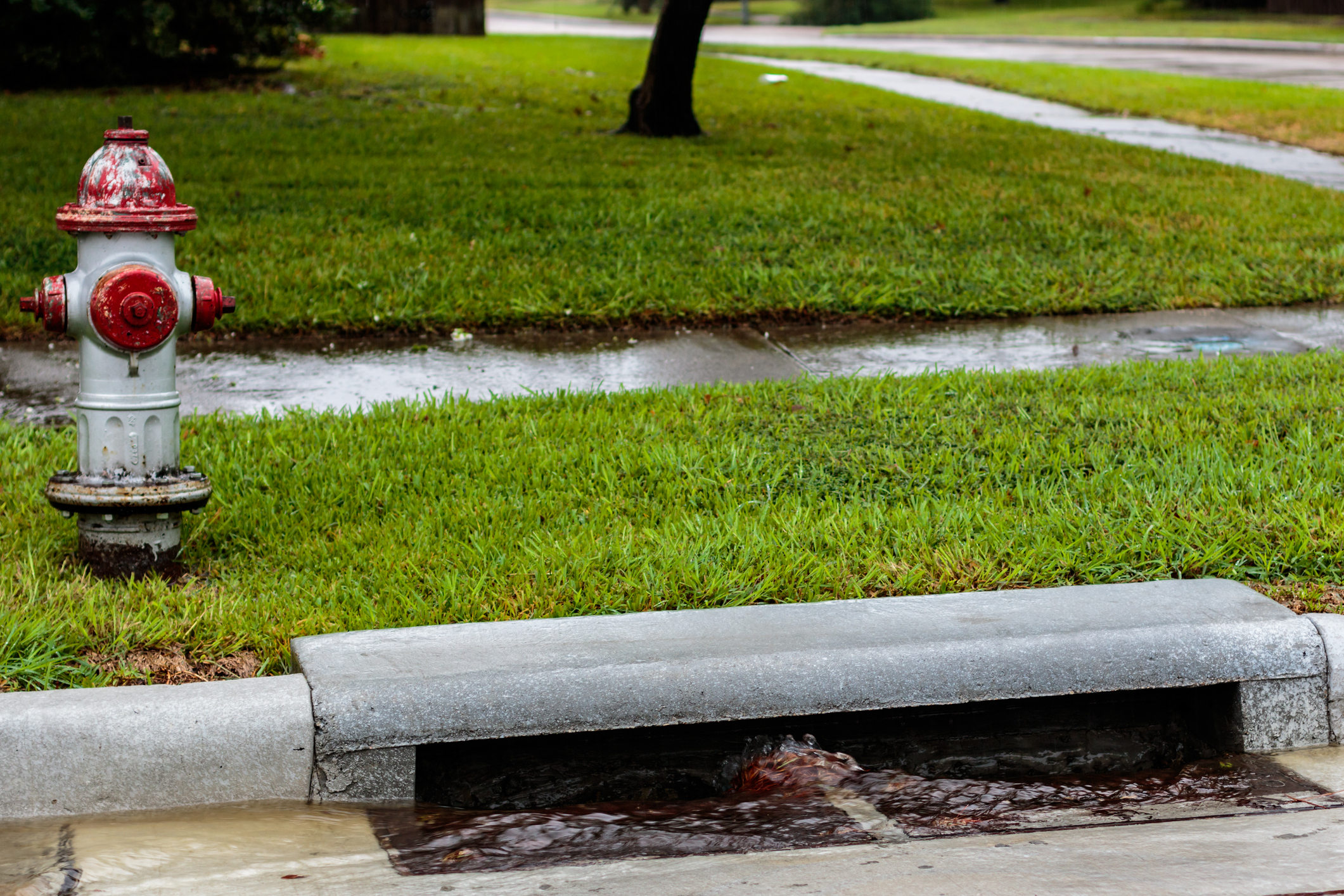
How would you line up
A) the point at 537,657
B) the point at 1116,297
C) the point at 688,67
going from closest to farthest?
the point at 537,657
the point at 1116,297
the point at 688,67

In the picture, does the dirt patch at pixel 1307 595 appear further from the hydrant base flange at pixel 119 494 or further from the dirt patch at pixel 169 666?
the hydrant base flange at pixel 119 494

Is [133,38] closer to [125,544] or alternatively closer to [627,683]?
[125,544]

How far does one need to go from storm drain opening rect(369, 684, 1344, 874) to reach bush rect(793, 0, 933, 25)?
44.1 meters

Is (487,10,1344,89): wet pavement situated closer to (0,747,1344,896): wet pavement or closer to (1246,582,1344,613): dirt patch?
(1246,582,1344,613): dirt patch

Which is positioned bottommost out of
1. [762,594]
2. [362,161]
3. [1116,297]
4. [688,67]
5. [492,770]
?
[492,770]

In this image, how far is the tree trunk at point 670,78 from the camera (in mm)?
11281

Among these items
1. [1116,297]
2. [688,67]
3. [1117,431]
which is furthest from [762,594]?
[688,67]

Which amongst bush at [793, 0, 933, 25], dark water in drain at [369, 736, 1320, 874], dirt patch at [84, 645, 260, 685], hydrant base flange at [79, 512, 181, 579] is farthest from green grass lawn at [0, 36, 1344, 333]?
bush at [793, 0, 933, 25]

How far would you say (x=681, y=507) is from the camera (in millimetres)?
3938

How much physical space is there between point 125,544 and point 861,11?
45.0m

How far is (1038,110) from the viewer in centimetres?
1522

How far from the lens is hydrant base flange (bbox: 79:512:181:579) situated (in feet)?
11.1

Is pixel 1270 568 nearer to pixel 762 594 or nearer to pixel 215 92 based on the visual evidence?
pixel 762 594

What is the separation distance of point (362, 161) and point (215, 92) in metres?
5.83
